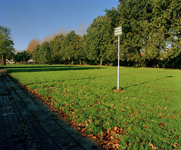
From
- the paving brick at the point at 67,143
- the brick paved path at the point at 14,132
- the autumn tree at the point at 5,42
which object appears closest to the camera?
the paving brick at the point at 67,143

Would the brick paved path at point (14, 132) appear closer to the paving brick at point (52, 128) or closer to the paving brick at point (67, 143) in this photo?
the paving brick at point (52, 128)

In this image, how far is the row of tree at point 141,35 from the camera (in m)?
23.0

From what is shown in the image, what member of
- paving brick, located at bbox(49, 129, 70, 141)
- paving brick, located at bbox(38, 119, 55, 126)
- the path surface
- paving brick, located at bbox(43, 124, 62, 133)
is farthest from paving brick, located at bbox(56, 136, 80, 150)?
paving brick, located at bbox(38, 119, 55, 126)

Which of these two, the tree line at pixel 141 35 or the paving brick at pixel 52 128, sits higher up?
the tree line at pixel 141 35

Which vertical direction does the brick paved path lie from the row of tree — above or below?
below

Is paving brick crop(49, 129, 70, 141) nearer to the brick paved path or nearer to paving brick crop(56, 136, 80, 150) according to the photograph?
paving brick crop(56, 136, 80, 150)

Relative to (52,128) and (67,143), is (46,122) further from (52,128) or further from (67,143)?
(67,143)

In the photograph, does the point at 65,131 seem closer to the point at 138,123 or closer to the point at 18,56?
the point at 138,123

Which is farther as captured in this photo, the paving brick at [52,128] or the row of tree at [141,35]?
the row of tree at [141,35]

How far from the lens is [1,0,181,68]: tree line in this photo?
75.4 feet

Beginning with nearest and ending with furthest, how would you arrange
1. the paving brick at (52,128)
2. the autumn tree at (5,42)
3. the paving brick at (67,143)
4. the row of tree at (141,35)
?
the paving brick at (67,143) < the paving brick at (52,128) < the row of tree at (141,35) < the autumn tree at (5,42)

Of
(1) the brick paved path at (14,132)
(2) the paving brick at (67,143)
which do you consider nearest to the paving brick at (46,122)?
(1) the brick paved path at (14,132)

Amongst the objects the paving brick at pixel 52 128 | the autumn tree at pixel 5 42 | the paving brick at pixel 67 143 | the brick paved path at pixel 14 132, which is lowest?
the brick paved path at pixel 14 132

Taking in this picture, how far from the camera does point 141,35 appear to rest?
93.8 feet
